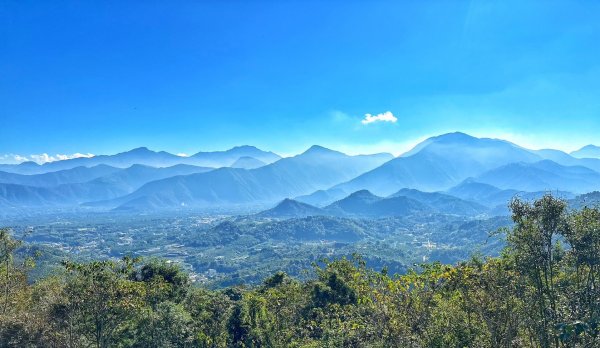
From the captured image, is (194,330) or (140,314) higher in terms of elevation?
(140,314)

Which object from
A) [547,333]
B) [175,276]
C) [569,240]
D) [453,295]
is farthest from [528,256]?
[175,276]

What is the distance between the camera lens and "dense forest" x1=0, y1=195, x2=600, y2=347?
500 inches

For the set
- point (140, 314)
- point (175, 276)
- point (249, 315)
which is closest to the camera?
point (140, 314)

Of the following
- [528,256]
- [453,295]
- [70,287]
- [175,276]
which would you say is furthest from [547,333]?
[175,276]

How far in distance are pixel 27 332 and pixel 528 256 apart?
22.5 metres

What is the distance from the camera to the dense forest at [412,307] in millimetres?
12711

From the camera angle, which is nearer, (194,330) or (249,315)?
(194,330)

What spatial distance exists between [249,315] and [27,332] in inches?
528

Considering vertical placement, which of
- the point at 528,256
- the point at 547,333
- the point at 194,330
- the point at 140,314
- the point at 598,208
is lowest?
the point at 194,330

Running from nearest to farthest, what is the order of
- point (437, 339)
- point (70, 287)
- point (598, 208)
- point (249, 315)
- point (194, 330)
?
point (598, 208)
point (437, 339)
point (70, 287)
point (194, 330)
point (249, 315)

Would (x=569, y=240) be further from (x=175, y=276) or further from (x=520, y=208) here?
(x=175, y=276)

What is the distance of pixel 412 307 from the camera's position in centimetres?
1559

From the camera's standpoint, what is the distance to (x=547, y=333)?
13.1 m

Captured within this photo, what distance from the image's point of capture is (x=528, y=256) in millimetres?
13164
